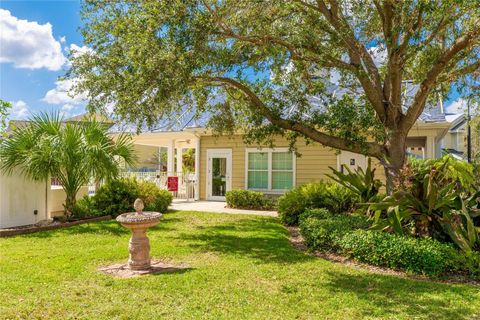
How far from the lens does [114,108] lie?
7.82 m

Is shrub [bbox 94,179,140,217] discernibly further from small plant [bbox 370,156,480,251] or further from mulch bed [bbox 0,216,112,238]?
small plant [bbox 370,156,480,251]

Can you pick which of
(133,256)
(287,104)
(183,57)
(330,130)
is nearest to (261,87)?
(287,104)

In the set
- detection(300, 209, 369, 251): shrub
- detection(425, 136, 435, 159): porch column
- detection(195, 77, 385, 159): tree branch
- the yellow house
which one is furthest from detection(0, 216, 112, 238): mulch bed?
detection(425, 136, 435, 159): porch column

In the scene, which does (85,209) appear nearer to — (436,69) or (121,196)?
(121,196)

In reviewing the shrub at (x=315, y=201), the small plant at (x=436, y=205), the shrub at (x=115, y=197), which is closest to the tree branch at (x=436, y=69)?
the small plant at (x=436, y=205)

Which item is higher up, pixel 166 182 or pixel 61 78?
pixel 61 78

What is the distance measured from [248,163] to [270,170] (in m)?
1.06

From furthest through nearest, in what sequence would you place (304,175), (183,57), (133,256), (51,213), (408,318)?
1. (304,175)
2. (51,213)
3. (183,57)
4. (133,256)
5. (408,318)

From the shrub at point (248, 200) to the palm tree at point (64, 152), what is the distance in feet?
16.4

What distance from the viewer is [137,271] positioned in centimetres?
587

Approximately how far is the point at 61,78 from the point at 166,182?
9777mm

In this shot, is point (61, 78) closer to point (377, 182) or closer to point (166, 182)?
point (377, 182)

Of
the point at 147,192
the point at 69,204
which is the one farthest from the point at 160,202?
the point at 69,204

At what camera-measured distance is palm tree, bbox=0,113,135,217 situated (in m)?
9.40
